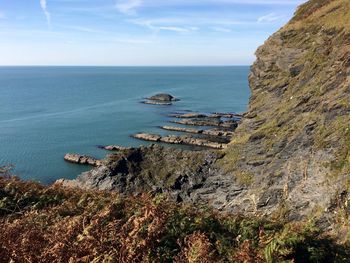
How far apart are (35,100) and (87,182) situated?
10879cm

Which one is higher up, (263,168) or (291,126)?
(291,126)

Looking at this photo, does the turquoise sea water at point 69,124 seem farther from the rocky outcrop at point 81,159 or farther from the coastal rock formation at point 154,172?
the coastal rock formation at point 154,172

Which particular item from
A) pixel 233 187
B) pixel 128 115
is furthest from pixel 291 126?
pixel 128 115

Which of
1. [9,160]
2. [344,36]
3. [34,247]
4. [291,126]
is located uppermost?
[344,36]

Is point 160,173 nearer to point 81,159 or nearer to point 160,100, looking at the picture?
point 81,159

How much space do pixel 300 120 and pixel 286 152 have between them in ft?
15.6

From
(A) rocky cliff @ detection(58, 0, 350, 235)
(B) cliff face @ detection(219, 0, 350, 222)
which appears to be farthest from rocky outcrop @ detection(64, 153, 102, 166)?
(B) cliff face @ detection(219, 0, 350, 222)

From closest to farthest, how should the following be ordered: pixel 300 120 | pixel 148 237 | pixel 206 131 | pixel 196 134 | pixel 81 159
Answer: pixel 148 237, pixel 300 120, pixel 81 159, pixel 196 134, pixel 206 131

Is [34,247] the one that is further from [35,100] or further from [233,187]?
[35,100]

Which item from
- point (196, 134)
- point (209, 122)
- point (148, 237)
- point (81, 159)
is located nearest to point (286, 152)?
point (148, 237)

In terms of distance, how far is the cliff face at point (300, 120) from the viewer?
3048cm

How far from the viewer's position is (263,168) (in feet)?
126

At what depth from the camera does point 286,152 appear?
3803cm

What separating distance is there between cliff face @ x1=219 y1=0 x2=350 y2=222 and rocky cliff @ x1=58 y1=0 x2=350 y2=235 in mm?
101
